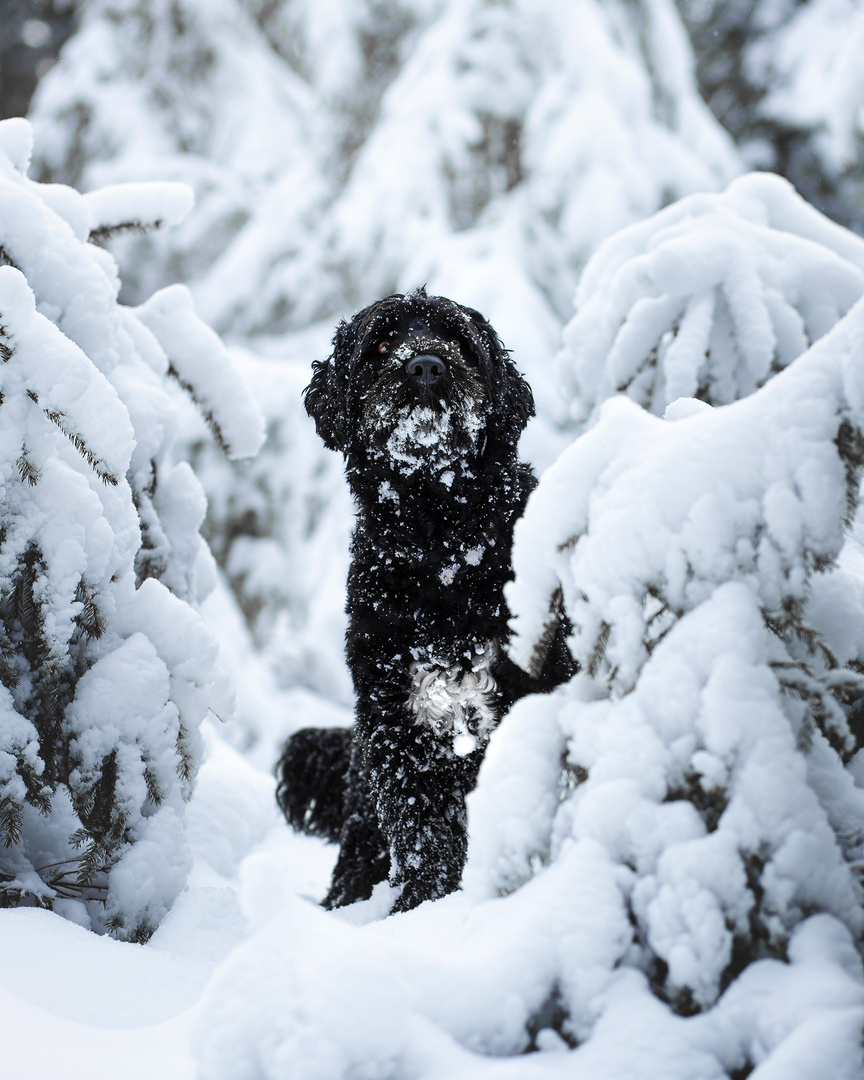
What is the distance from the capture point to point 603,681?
1.24m

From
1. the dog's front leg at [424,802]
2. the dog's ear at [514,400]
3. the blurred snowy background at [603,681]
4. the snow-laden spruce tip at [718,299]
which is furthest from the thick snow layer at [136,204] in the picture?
the dog's front leg at [424,802]

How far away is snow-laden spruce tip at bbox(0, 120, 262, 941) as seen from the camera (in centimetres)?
179

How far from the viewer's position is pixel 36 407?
1.79 meters

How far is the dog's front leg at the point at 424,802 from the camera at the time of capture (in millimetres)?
2350

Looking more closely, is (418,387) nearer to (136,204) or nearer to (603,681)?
(136,204)

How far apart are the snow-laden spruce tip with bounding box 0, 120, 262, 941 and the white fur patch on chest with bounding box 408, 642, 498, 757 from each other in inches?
24.1

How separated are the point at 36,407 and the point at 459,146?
243 inches

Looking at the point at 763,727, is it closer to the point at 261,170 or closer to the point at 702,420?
the point at 702,420

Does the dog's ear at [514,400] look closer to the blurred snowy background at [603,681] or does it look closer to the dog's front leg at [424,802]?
the blurred snowy background at [603,681]

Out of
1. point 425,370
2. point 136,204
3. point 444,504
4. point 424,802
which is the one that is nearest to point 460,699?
point 424,802

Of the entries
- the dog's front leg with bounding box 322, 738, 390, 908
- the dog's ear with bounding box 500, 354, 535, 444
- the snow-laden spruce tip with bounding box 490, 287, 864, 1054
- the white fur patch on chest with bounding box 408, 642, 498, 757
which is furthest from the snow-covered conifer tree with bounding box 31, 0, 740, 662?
the snow-laden spruce tip with bounding box 490, 287, 864, 1054

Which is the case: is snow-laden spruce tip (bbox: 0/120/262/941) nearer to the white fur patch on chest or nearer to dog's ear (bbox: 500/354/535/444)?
the white fur patch on chest

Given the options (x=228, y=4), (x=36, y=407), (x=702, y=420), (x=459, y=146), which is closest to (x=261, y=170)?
(x=228, y=4)

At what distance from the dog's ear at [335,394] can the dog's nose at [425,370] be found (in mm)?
358
